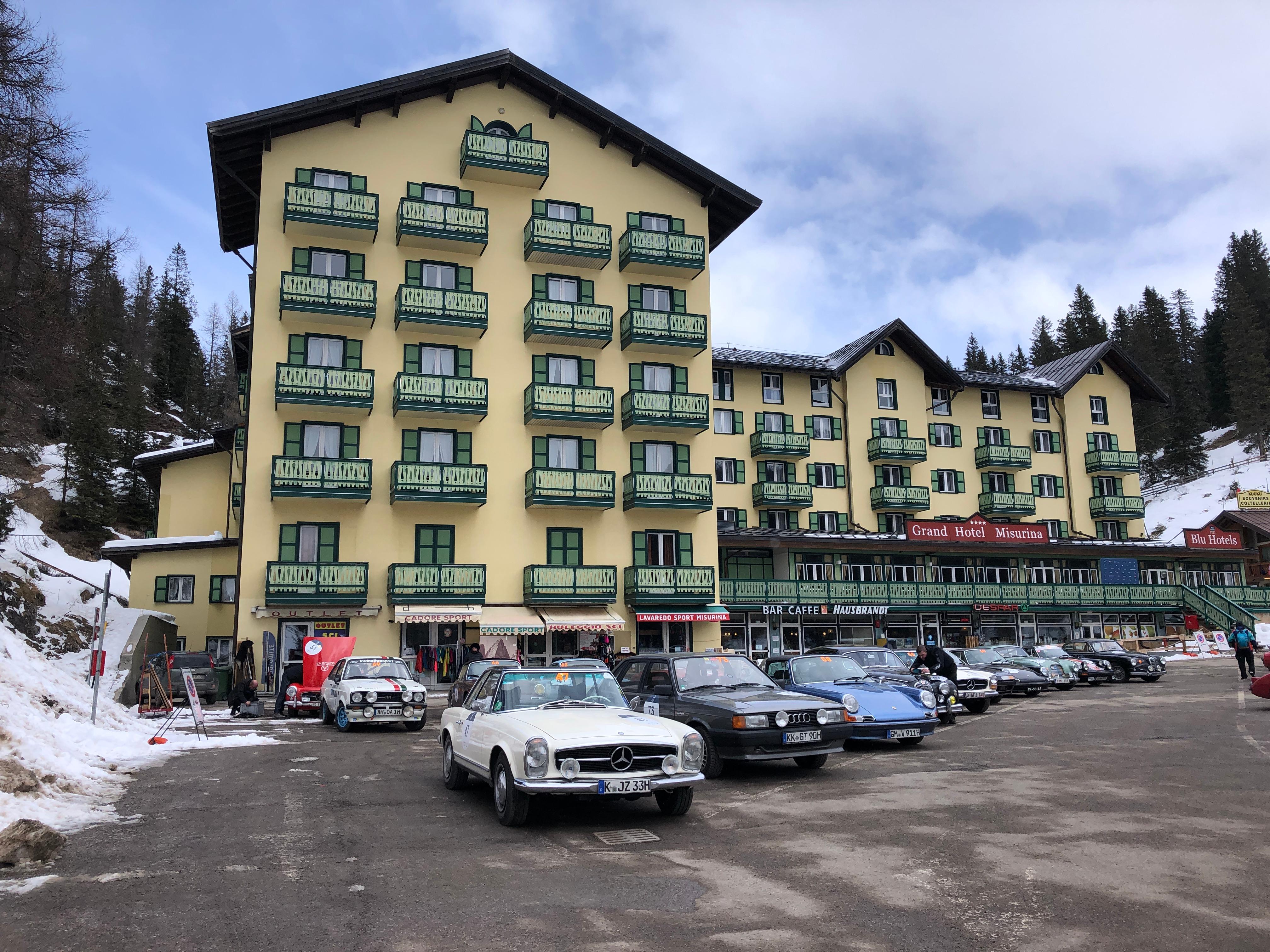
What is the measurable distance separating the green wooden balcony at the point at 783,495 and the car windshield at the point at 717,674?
3723 cm

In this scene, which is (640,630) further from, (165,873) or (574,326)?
(165,873)

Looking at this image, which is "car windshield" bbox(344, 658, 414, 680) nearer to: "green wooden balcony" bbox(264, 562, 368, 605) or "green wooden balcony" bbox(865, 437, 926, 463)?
"green wooden balcony" bbox(264, 562, 368, 605)

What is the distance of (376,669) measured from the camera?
22.2m

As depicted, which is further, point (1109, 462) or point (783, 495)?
point (1109, 462)

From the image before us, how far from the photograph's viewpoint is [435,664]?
3622 centimetres

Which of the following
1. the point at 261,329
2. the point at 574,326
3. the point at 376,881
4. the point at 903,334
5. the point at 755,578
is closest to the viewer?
the point at 376,881

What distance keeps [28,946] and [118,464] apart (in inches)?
2898

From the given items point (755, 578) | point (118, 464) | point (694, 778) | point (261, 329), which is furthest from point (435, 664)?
point (118, 464)

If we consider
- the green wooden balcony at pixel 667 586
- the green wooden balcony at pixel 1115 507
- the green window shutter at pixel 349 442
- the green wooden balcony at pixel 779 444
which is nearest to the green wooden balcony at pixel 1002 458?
the green wooden balcony at pixel 1115 507

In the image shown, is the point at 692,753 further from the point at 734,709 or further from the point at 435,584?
the point at 435,584

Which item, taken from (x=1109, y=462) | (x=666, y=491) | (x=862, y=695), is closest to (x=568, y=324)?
(x=666, y=491)

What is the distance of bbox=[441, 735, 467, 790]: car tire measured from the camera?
11984 mm

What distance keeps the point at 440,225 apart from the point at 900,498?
30403 millimetres

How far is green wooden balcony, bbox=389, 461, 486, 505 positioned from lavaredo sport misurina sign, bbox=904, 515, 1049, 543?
2485 centimetres
